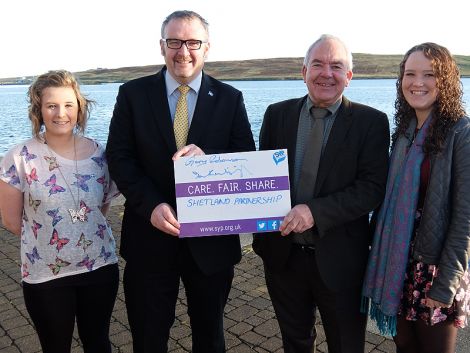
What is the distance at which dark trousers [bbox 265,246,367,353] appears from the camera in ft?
9.06

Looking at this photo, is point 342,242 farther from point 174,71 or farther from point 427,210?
point 174,71

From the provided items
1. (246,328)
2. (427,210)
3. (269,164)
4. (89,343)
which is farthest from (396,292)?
(89,343)

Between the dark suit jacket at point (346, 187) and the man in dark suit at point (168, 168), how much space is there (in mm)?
442

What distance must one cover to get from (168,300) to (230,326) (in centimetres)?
132

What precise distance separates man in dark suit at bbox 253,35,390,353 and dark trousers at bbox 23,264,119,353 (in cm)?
114

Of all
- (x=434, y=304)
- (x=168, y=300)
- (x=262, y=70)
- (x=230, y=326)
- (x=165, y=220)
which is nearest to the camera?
(x=434, y=304)

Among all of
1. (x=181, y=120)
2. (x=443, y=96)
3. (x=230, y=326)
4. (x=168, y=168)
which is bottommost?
(x=230, y=326)

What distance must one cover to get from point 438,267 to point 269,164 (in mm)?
1145

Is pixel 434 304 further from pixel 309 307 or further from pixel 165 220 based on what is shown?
pixel 165 220

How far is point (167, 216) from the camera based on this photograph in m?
2.59

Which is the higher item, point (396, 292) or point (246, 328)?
point (396, 292)

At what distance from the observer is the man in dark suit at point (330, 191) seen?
104 inches

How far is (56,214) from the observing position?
2.68m

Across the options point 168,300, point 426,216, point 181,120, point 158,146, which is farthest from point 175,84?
point 426,216
